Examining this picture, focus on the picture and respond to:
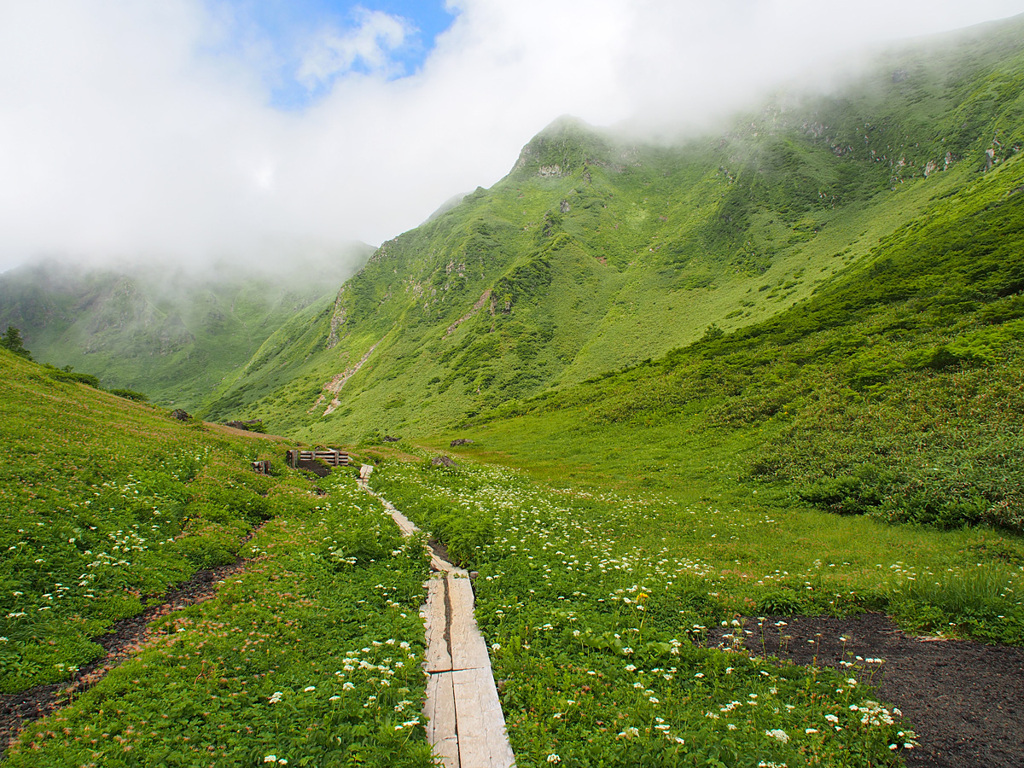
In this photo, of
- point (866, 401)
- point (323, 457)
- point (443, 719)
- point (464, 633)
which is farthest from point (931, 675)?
point (323, 457)

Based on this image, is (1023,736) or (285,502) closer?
(1023,736)

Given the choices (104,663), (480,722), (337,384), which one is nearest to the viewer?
(480,722)

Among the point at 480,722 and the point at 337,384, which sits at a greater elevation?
the point at 337,384

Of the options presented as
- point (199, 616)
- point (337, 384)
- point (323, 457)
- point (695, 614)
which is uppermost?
point (337, 384)

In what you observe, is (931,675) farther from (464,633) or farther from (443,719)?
(464,633)

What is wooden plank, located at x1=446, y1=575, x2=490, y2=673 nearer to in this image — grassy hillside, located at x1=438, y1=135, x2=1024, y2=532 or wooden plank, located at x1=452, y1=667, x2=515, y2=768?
wooden plank, located at x1=452, y1=667, x2=515, y2=768

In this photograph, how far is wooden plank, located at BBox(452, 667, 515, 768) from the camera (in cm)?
623

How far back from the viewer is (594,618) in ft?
32.0

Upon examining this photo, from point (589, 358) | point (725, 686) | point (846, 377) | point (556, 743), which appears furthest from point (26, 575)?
point (589, 358)

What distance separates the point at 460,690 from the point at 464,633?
1.94 m

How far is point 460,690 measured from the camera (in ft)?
25.3

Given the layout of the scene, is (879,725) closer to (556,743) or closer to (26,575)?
(556,743)

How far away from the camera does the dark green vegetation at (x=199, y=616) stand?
5988 mm

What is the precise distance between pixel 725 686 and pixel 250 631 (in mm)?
9032
